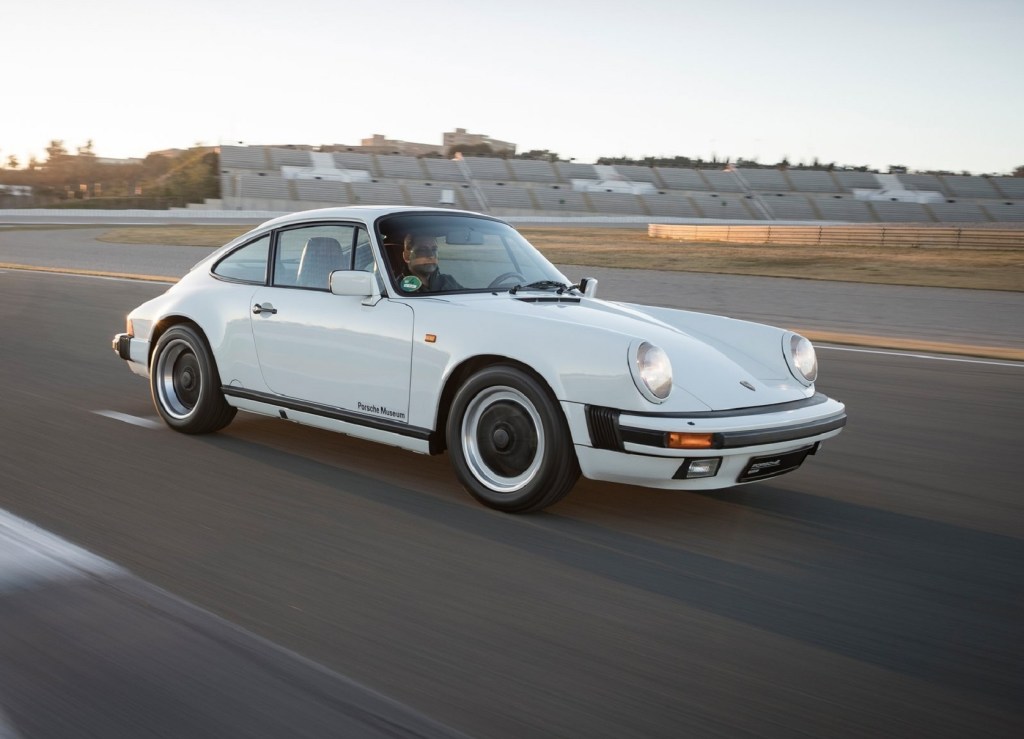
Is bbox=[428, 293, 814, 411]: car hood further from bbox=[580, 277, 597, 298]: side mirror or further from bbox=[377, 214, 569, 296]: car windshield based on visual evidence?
bbox=[580, 277, 597, 298]: side mirror

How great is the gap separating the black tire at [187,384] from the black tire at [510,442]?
1892 millimetres

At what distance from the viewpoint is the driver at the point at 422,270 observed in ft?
17.2

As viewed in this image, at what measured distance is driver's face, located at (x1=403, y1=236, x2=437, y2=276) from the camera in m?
5.35

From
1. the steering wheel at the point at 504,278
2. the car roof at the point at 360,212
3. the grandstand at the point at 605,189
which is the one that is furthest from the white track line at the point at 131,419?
the grandstand at the point at 605,189

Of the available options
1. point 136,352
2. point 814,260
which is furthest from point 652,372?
point 814,260

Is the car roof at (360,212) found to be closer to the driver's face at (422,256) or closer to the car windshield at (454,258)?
the car windshield at (454,258)

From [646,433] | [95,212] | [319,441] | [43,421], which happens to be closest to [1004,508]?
[646,433]

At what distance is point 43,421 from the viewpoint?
6434mm

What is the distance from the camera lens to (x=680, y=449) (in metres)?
4.26

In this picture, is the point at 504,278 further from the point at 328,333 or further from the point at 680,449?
the point at 680,449

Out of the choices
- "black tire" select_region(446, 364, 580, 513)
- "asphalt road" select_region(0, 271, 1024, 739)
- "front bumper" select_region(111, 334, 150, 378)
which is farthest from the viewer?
"front bumper" select_region(111, 334, 150, 378)

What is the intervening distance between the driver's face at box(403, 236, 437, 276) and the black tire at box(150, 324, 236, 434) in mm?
1468

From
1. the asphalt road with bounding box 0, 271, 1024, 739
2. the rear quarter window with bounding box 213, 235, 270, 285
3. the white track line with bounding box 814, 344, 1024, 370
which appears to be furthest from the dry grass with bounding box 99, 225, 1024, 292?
the rear quarter window with bounding box 213, 235, 270, 285

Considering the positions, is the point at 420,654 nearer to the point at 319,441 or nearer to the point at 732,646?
the point at 732,646
